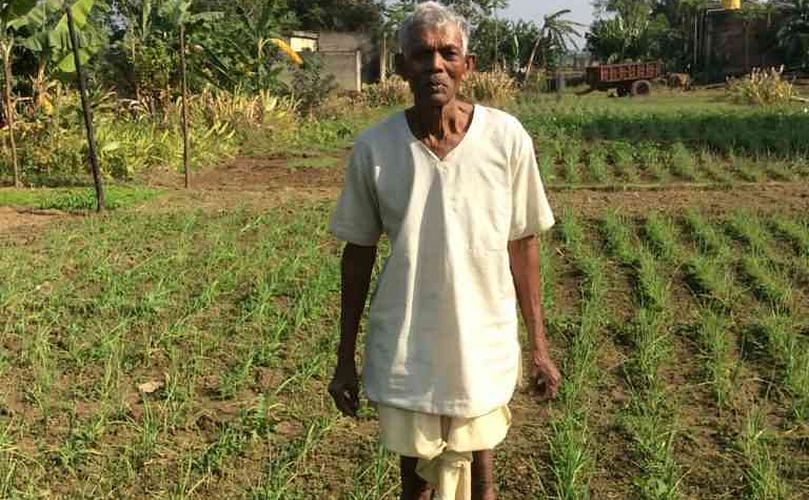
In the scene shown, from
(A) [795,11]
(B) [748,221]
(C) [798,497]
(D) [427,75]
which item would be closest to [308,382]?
(C) [798,497]

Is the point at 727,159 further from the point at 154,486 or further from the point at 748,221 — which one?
the point at 154,486

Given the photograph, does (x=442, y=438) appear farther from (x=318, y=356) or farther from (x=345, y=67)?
(x=345, y=67)

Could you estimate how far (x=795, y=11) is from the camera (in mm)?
33531

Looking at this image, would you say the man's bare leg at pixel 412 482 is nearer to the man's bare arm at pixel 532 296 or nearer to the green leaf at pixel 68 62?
the man's bare arm at pixel 532 296

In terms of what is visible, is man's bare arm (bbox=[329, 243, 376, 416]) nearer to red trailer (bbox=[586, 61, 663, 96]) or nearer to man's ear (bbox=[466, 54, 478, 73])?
man's ear (bbox=[466, 54, 478, 73])

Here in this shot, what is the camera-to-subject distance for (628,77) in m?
28.0

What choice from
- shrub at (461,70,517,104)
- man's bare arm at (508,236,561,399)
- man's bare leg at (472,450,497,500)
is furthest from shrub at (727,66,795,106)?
man's bare leg at (472,450,497,500)

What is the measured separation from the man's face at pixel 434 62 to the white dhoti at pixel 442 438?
2.48ft

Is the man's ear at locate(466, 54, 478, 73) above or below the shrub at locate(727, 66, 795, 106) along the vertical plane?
below

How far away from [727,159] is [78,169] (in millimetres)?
8668

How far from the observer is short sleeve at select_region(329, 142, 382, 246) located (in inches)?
85.3

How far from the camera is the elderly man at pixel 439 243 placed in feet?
6.98

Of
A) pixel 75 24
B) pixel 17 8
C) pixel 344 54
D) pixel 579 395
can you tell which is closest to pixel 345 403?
pixel 579 395

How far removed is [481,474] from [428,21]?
1.16m
